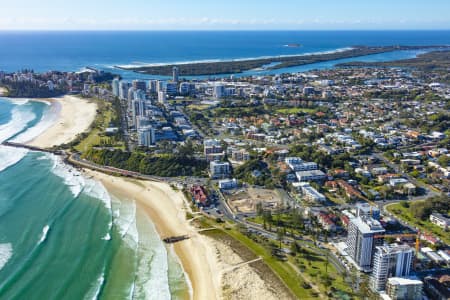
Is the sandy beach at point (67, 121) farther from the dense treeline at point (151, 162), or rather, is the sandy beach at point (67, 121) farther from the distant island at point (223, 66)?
the distant island at point (223, 66)

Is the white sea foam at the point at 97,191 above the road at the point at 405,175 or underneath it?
underneath

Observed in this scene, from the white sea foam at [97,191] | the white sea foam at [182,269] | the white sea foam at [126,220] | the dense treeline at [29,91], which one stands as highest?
the dense treeline at [29,91]

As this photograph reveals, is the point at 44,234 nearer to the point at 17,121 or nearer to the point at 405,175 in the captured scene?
the point at 405,175

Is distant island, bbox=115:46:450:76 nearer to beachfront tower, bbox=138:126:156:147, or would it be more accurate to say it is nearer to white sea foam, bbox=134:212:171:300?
beachfront tower, bbox=138:126:156:147

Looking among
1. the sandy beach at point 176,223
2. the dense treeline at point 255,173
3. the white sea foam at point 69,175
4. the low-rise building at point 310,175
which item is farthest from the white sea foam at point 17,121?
the low-rise building at point 310,175

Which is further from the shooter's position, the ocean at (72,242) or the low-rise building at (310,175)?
the low-rise building at (310,175)

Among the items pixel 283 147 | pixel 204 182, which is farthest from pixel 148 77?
pixel 204 182

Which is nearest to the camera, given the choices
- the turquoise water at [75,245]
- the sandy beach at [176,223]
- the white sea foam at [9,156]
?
the turquoise water at [75,245]
